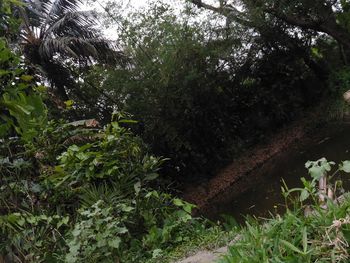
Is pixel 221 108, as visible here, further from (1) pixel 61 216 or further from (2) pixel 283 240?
(2) pixel 283 240

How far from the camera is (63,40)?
11.5 metres

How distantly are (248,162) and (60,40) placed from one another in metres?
6.04

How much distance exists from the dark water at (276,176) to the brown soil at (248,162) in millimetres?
338

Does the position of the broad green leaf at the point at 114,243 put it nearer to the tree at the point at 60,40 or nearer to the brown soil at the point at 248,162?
the brown soil at the point at 248,162

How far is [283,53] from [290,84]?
1040mm

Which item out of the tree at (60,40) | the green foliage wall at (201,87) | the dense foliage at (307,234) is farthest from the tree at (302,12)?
the dense foliage at (307,234)

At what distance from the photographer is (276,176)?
981 cm

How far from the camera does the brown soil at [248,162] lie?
11.5 m

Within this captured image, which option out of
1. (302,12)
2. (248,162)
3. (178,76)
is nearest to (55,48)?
(178,76)

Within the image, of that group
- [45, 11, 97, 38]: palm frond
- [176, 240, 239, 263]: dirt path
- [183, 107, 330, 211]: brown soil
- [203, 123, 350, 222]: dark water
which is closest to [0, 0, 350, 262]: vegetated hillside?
Answer: [45, 11, 97, 38]: palm frond

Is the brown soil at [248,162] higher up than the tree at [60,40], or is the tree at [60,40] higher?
the tree at [60,40]

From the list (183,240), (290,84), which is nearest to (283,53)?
(290,84)

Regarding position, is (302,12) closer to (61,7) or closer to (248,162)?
(248,162)

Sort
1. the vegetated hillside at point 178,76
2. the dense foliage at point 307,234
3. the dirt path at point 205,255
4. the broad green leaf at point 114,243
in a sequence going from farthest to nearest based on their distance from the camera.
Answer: the vegetated hillside at point 178,76, the broad green leaf at point 114,243, the dirt path at point 205,255, the dense foliage at point 307,234
